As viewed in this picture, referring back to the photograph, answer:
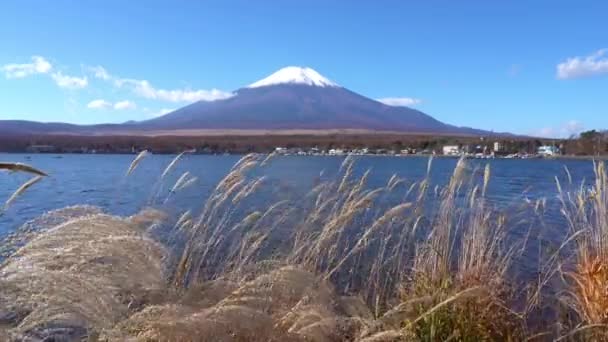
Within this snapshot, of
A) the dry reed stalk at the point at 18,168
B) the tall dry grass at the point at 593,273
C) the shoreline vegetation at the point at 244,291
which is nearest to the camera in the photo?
the dry reed stalk at the point at 18,168

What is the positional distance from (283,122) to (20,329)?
616 ft

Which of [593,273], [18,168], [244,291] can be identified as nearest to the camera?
[18,168]

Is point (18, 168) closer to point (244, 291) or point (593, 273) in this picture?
point (244, 291)

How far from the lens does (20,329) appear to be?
2.39 m

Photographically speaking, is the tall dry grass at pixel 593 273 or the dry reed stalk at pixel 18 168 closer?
the dry reed stalk at pixel 18 168

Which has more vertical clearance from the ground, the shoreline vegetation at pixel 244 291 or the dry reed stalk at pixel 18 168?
the dry reed stalk at pixel 18 168

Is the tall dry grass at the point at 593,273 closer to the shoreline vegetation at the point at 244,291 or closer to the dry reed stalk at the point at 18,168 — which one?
the shoreline vegetation at the point at 244,291

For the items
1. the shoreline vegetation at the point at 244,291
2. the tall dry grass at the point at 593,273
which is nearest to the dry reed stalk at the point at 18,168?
the shoreline vegetation at the point at 244,291

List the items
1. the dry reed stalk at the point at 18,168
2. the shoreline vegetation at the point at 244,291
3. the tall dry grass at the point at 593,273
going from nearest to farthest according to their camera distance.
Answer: the dry reed stalk at the point at 18,168, the shoreline vegetation at the point at 244,291, the tall dry grass at the point at 593,273

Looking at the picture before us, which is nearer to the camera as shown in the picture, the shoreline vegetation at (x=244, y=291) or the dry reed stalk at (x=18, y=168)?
the dry reed stalk at (x=18, y=168)

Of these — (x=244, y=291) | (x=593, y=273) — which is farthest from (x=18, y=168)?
(x=593, y=273)

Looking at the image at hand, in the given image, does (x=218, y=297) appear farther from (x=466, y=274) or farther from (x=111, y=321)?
(x=466, y=274)

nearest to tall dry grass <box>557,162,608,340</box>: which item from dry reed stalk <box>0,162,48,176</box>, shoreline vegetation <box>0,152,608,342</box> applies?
shoreline vegetation <box>0,152,608,342</box>

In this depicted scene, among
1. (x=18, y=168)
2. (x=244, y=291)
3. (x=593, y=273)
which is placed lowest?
(x=593, y=273)
